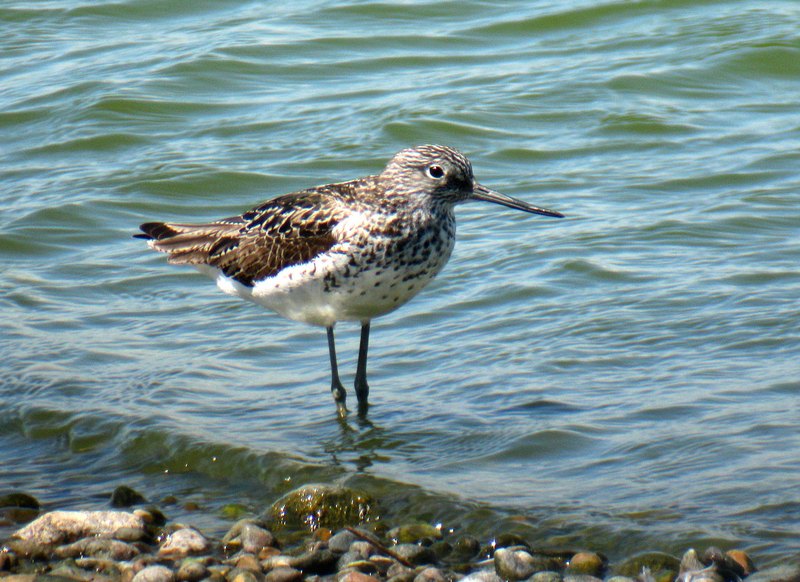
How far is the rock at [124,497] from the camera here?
7.22 m

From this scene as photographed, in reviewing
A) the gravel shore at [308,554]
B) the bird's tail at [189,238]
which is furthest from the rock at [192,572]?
the bird's tail at [189,238]

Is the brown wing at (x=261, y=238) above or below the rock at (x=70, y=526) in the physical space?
above

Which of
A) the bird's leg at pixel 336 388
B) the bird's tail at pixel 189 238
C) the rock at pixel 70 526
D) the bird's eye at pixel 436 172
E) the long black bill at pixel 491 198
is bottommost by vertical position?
the bird's leg at pixel 336 388

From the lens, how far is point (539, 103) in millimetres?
16000

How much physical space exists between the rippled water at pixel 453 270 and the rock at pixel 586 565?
0.70ft

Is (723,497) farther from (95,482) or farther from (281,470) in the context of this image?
(95,482)

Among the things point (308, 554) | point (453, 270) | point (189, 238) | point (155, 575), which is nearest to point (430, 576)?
point (308, 554)

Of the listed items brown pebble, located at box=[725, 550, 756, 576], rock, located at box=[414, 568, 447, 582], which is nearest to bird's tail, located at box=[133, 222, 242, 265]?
rock, located at box=[414, 568, 447, 582]

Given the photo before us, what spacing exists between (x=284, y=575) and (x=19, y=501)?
77.2 inches

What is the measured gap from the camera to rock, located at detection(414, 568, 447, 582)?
232 inches

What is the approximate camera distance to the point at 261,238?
8688mm

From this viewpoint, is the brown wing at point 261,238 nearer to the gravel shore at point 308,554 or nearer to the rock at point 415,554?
the gravel shore at point 308,554

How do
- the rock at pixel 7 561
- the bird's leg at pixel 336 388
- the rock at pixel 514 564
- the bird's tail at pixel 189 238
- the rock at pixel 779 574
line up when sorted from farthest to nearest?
1. the bird's tail at pixel 189 238
2. the bird's leg at pixel 336 388
3. the rock at pixel 7 561
4. the rock at pixel 514 564
5. the rock at pixel 779 574

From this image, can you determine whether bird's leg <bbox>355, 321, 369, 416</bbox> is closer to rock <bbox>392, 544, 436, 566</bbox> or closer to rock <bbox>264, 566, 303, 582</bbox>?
rock <bbox>392, 544, 436, 566</bbox>
